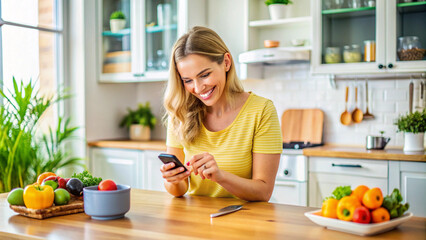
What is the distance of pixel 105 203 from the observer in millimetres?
1493

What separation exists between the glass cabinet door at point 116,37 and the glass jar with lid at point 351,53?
1947 millimetres

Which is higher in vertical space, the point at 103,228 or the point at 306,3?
the point at 306,3

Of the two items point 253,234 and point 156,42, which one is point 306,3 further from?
point 253,234

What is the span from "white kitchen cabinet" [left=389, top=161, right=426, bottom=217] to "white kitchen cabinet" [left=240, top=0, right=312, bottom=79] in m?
1.28

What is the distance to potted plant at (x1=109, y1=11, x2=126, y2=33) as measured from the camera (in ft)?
14.2

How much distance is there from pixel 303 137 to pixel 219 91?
2007 mm

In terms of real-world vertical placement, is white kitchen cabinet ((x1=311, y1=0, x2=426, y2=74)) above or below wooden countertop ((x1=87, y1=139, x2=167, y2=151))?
above

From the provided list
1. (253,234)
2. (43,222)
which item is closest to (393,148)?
(253,234)

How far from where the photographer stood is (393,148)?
3494 mm

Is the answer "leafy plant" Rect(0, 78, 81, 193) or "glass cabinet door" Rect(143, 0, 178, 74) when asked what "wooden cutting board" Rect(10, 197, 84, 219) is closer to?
"leafy plant" Rect(0, 78, 81, 193)

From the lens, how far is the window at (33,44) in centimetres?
377

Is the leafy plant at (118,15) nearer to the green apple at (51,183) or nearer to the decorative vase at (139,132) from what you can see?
the decorative vase at (139,132)

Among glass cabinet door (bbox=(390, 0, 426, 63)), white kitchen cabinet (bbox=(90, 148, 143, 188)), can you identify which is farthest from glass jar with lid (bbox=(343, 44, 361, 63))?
white kitchen cabinet (bbox=(90, 148, 143, 188))

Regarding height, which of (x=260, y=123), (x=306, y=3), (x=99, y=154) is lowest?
(x=99, y=154)
